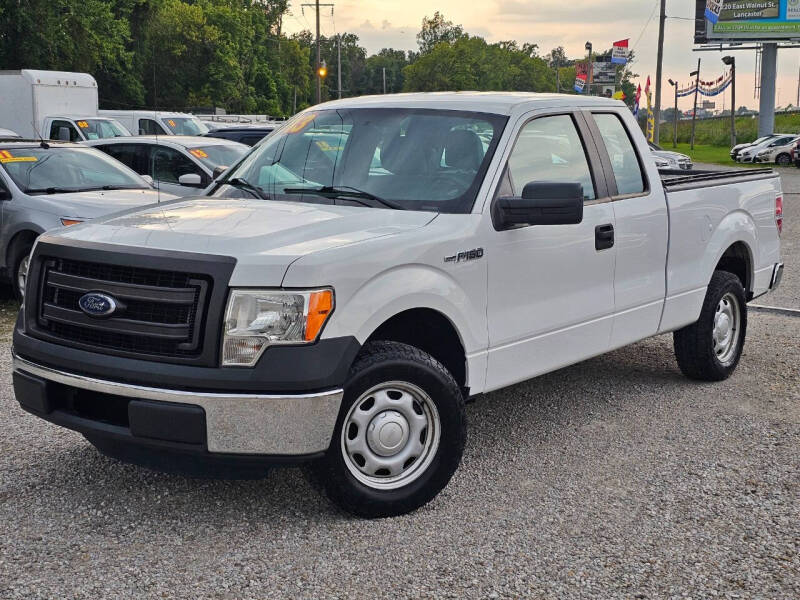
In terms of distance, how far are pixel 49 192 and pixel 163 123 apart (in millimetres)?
16138

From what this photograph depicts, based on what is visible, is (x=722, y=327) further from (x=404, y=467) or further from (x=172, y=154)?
(x=172, y=154)

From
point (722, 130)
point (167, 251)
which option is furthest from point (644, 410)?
point (722, 130)

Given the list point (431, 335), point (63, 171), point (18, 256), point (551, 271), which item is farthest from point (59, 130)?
point (431, 335)

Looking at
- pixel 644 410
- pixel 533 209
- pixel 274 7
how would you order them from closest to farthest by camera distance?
1. pixel 533 209
2. pixel 644 410
3. pixel 274 7

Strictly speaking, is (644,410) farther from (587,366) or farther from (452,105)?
(452,105)

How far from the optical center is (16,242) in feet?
32.3

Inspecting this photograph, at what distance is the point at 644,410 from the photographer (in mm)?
6348

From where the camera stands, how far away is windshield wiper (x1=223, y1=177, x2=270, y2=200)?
533cm

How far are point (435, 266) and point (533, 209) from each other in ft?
1.85

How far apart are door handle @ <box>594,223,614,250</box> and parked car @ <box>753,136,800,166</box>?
41559mm

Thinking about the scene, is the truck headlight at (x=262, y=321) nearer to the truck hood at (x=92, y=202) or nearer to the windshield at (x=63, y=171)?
the truck hood at (x=92, y=202)

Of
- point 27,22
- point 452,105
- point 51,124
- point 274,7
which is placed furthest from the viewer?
point 274,7

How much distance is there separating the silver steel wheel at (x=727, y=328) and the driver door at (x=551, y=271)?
153cm

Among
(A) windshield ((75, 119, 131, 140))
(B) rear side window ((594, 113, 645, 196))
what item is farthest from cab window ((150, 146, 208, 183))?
(A) windshield ((75, 119, 131, 140))
